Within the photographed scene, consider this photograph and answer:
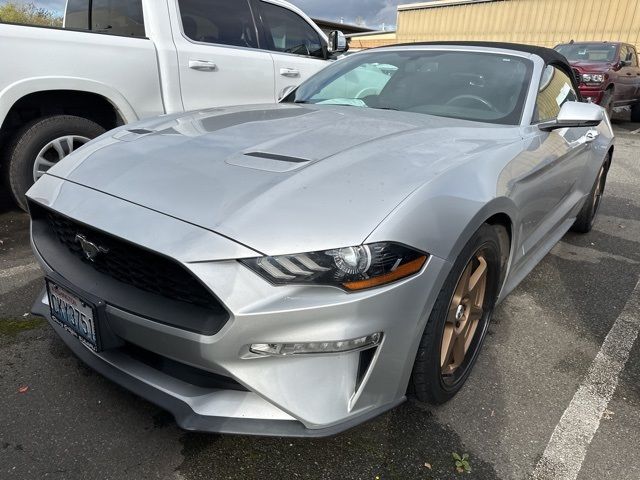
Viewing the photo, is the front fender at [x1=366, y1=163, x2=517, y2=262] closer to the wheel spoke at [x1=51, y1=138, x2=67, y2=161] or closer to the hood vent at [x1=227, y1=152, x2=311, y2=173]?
the hood vent at [x1=227, y1=152, x2=311, y2=173]

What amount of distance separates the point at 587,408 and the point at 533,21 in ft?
72.1

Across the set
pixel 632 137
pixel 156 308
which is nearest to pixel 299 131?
pixel 156 308

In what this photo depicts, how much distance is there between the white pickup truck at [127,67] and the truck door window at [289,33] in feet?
0.04

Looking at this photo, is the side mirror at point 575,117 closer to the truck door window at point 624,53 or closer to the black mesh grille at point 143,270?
the black mesh grille at point 143,270

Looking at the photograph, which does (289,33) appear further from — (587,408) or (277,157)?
(587,408)

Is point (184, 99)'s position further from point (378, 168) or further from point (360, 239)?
point (360, 239)

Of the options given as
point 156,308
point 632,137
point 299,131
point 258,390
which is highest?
point 299,131

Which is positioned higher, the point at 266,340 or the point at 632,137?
the point at 266,340

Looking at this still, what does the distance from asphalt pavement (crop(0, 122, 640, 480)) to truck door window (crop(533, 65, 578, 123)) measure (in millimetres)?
1200

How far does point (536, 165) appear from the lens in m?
2.45

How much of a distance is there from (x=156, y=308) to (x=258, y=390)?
419 millimetres

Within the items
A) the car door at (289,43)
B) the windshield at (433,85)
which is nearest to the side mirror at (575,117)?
the windshield at (433,85)

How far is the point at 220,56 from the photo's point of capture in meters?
4.29

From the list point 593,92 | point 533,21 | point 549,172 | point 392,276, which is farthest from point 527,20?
point 392,276
